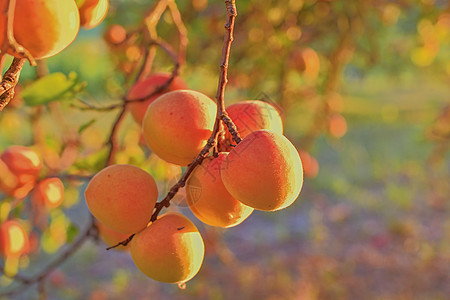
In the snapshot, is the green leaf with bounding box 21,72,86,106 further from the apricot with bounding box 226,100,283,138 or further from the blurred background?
the apricot with bounding box 226,100,283,138

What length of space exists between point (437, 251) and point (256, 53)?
2264 millimetres

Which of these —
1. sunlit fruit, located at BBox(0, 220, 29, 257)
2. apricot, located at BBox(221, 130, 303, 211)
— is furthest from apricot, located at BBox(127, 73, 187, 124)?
sunlit fruit, located at BBox(0, 220, 29, 257)

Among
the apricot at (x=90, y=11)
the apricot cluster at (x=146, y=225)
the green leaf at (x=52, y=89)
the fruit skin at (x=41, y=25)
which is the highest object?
the fruit skin at (x=41, y=25)

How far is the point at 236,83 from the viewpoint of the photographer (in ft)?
7.04

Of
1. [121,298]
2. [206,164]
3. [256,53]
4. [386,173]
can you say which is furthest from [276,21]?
[386,173]

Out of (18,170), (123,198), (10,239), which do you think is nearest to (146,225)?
(123,198)

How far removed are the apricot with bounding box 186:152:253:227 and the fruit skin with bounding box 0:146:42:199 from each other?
1.36ft

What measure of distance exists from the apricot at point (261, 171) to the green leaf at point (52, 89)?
33 centimetres

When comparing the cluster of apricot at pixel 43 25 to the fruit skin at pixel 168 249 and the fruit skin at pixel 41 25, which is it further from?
the fruit skin at pixel 168 249

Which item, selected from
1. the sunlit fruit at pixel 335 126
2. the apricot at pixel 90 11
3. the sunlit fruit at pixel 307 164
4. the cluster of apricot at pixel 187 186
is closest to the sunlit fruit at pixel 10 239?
the cluster of apricot at pixel 187 186

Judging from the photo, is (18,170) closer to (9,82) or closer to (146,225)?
(146,225)

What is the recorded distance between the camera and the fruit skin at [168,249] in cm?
57

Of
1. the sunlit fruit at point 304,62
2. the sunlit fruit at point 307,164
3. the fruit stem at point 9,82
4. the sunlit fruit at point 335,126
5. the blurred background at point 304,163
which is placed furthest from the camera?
the sunlit fruit at point 335,126

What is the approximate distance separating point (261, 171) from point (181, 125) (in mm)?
133
